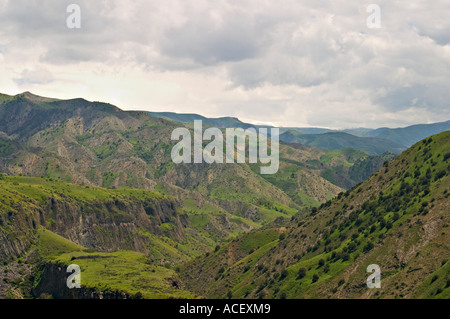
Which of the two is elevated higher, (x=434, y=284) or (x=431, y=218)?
(x=431, y=218)

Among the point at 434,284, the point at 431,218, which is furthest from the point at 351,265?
the point at 434,284

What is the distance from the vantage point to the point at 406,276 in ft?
546

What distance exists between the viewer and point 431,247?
6826 inches
